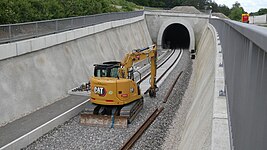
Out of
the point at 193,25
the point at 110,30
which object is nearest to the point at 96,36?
the point at 110,30

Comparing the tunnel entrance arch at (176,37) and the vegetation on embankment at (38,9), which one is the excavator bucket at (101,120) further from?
the tunnel entrance arch at (176,37)

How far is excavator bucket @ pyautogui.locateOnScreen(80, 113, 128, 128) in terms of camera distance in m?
13.8

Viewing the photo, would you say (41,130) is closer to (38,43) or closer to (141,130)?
(141,130)

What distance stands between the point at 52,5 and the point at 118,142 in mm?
17189

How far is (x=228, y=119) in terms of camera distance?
6281 millimetres

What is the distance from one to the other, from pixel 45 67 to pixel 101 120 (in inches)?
187

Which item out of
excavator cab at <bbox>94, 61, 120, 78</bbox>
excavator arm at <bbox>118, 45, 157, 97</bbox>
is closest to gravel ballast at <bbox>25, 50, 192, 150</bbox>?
excavator arm at <bbox>118, 45, 157, 97</bbox>

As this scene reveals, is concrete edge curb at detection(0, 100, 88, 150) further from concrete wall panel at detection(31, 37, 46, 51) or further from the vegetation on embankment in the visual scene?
the vegetation on embankment

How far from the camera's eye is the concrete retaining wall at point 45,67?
13609mm

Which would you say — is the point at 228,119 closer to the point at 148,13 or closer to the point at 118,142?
the point at 118,142

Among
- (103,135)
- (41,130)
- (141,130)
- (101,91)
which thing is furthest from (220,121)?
(101,91)

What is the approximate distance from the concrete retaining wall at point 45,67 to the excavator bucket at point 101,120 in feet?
8.74

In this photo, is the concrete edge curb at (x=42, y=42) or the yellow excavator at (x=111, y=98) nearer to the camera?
the yellow excavator at (x=111, y=98)

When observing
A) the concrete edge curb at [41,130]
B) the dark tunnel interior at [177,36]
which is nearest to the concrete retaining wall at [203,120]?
the concrete edge curb at [41,130]
